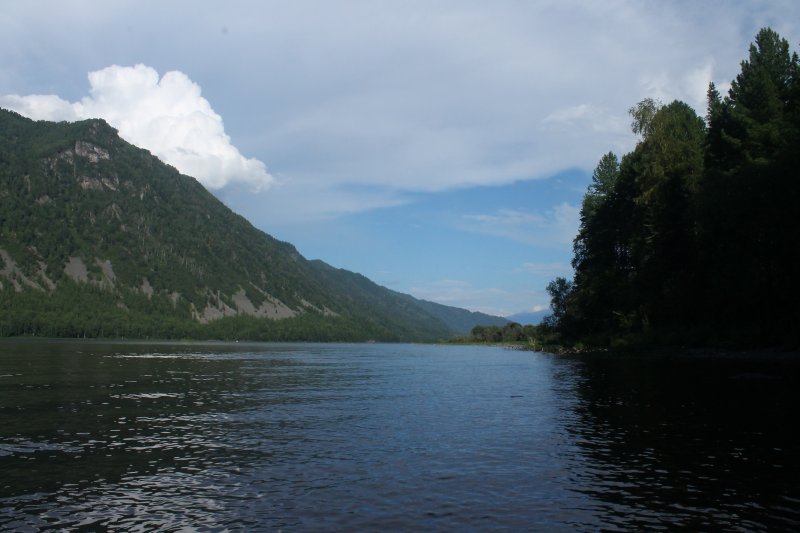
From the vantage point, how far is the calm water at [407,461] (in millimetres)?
14922

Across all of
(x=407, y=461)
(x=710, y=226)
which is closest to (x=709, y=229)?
(x=710, y=226)

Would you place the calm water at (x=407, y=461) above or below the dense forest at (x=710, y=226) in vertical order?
below

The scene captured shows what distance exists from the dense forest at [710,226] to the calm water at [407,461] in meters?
25.0

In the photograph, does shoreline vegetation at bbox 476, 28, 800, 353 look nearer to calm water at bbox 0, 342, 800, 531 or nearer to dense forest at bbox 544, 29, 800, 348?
dense forest at bbox 544, 29, 800, 348

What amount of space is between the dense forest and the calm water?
2497cm

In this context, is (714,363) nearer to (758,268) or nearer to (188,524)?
(758,268)

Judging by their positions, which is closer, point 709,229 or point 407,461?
point 407,461

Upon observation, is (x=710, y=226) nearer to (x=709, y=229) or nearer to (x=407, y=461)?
(x=709, y=229)

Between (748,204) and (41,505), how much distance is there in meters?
63.7

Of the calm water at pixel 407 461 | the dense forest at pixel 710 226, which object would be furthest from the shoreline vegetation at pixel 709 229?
the calm water at pixel 407 461

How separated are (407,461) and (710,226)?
55050 millimetres

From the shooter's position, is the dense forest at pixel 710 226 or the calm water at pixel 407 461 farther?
the dense forest at pixel 710 226

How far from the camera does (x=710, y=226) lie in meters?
63.0

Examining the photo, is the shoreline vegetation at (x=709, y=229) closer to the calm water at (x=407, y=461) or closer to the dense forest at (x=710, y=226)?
the dense forest at (x=710, y=226)
